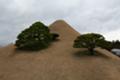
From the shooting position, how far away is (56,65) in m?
38.0

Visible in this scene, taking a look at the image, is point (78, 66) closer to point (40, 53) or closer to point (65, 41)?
point (40, 53)

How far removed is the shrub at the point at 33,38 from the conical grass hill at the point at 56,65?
1430 mm

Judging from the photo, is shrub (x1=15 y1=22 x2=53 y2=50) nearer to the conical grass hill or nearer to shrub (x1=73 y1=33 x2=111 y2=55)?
the conical grass hill

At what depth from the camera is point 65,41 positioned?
51.8 meters

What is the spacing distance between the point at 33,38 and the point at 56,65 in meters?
10.2

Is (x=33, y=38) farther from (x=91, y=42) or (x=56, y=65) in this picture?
(x=91, y=42)

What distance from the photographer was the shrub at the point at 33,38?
152 feet

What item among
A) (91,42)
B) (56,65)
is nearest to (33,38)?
(56,65)

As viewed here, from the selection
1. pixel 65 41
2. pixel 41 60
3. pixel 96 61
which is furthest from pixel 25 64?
pixel 65 41

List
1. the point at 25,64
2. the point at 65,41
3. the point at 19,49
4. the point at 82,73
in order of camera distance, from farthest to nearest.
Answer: the point at 65,41, the point at 19,49, the point at 25,64, the point at 82,73

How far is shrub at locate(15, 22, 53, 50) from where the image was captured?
46.4 m

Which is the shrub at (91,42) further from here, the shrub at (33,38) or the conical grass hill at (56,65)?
the shrub at (33,38)

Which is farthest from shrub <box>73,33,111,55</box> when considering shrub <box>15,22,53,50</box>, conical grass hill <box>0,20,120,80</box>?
shrub <box>15,22,53,50</box>

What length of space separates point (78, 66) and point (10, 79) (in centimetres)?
963
